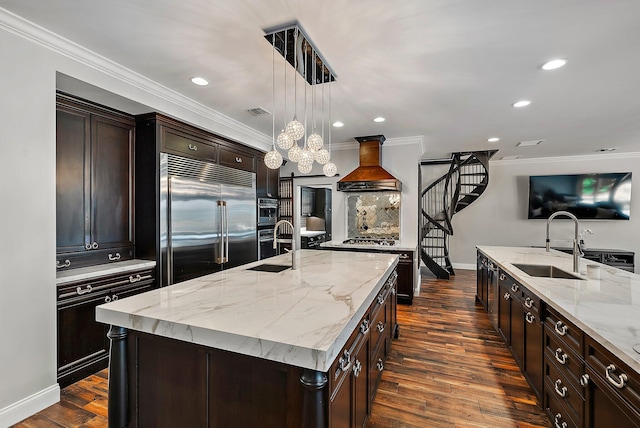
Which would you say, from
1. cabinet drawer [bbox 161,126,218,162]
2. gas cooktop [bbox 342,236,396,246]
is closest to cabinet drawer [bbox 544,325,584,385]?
gas cooktop [bbox 342,236,396,246]

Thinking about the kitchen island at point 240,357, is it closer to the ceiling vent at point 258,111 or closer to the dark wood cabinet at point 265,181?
the ceiling vent at point 258,111

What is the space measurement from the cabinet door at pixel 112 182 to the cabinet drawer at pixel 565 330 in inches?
143

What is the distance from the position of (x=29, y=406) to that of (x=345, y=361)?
2.31 m

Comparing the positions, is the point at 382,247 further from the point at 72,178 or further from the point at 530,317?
the point at 72,178

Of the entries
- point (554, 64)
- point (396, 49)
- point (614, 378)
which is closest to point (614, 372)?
point (614, 378)

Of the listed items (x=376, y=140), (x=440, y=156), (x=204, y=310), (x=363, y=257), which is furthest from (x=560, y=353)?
(x=440, y=156)

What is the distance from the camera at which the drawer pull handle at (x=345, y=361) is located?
48.9 inches

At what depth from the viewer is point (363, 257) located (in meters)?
3.10

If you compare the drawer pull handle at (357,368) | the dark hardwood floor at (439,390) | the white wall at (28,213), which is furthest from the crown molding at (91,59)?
the drawer pull handle at (357,368)

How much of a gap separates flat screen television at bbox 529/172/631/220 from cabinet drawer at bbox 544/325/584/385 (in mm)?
5754

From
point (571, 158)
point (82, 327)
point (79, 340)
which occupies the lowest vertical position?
point (79, 340)

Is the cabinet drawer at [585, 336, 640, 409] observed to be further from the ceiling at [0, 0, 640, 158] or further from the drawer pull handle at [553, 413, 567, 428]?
the ceiling at [0, 0, 640, 158]

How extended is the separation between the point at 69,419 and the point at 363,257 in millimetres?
2596

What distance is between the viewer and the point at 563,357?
1.63 meters
